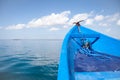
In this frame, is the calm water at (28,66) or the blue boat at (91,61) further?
the calm water at (28,66)

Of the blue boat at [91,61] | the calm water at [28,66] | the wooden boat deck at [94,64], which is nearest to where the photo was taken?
the blue boat at [91,61]

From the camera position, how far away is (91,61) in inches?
202

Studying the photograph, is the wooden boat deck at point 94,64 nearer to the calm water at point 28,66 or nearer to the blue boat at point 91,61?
the blue boat at point 91,61

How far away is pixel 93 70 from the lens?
4188mm

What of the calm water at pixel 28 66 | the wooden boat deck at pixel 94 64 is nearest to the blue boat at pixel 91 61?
the wooden boat deck at pixel 94 64

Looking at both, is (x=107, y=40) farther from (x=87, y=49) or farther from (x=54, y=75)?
(x=54, y=75)

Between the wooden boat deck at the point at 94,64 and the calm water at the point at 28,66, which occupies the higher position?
the wooden boat deck at the point at 94,64

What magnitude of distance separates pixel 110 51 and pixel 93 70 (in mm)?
2284

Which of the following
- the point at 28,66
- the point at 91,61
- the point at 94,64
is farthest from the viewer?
the point at 28,66

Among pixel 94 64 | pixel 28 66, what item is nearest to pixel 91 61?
pixel 94 64

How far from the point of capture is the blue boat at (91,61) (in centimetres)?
322

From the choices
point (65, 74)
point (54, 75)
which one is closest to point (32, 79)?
point (54, 75)

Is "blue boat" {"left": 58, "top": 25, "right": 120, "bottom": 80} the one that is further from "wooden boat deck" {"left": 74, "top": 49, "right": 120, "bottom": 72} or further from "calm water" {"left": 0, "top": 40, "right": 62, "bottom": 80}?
"calm water" {"left": 0, "top": 40, "right": 62, "bottom": 80}

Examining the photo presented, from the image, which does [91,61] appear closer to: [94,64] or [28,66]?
[94,64]
